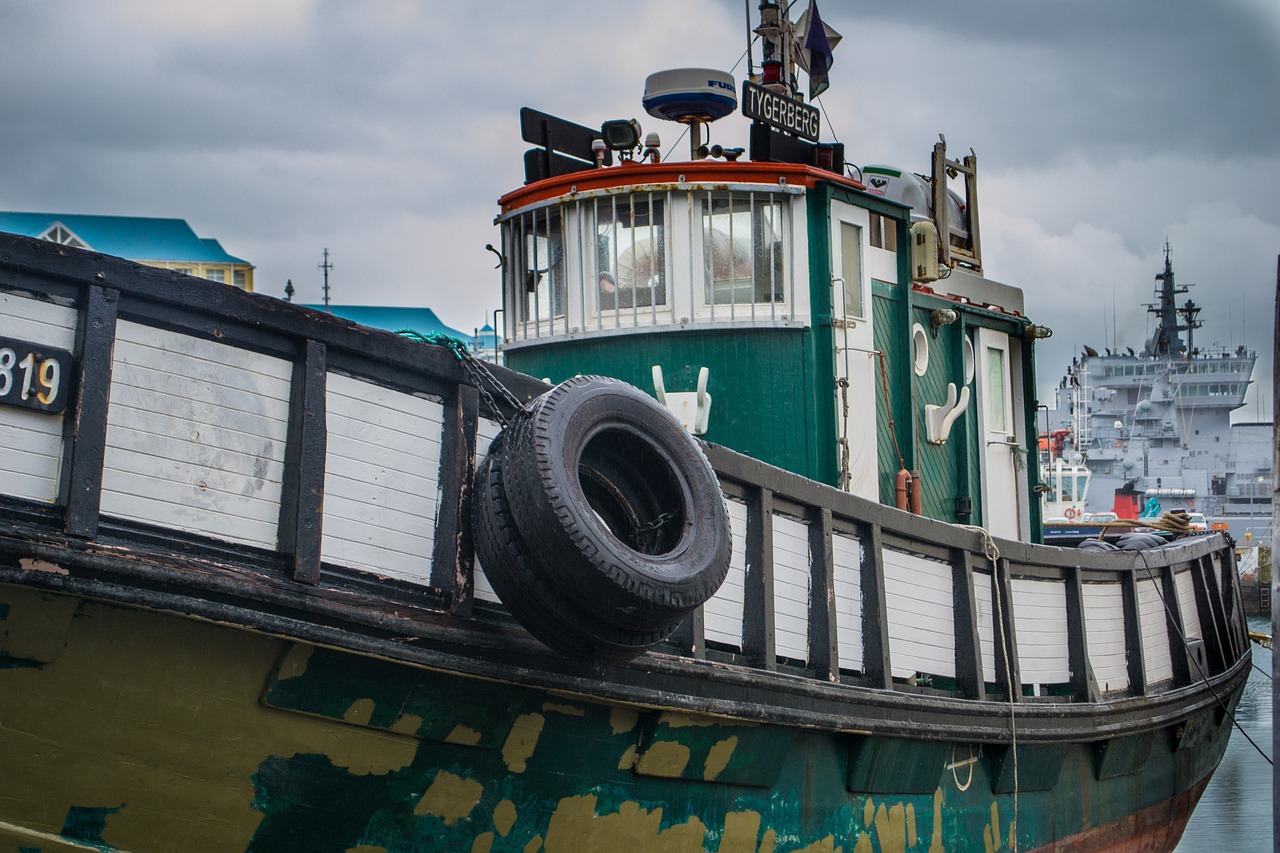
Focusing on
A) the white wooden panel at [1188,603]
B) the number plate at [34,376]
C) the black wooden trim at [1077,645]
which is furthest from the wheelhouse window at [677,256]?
the white wooden panel at [1188,603]

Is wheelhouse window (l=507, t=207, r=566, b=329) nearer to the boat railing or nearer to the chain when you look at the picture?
the boat railing

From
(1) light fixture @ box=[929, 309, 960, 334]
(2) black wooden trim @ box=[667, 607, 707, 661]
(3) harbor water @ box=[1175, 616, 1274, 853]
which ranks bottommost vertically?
(3) harbor water @ box=[1175, 616, 1274, 853]

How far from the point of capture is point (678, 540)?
4.60 meters

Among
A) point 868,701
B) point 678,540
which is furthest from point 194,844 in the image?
point 868,701

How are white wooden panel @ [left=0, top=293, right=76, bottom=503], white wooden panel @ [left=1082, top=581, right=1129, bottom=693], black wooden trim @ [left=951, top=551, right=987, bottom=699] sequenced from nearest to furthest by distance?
white wooden panel @ [left=0, top=293, right=76, bottom=503]
black wooden trim @ [left=951, top=551, right=987, bottom=699]
white wooden panel @ [left=1082, top=581, right=1129, bottom=693]

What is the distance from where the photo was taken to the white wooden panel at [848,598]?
602cm

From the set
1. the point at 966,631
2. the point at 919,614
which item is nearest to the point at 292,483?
the point at 919,614

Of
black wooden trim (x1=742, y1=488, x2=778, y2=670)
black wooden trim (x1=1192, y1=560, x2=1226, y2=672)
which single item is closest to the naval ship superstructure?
black wooden trim (x1=1192, y1=560, x2=1226, y2=672)

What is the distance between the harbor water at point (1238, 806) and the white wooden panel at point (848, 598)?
335 inches

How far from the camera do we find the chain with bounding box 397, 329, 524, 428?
14.8 ft

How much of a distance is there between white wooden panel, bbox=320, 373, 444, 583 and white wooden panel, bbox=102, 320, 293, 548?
19cm

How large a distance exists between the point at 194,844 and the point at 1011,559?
492cm

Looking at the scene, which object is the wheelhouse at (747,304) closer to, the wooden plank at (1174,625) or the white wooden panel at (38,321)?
the wooden plank at (1174,625)

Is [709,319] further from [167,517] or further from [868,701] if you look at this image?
[167,517]
